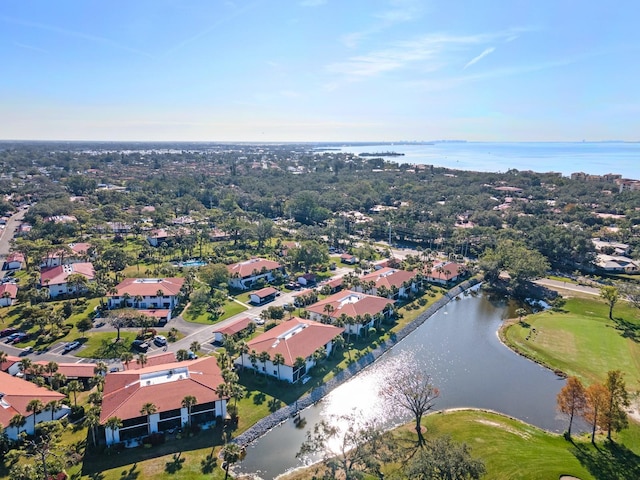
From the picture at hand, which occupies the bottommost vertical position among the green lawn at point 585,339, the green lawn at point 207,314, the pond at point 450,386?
the pond at point 450,386

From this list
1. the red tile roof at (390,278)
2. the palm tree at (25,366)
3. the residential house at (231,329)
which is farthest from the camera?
the red tile roof at (390,278)

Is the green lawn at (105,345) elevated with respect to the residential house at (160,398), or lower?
lower

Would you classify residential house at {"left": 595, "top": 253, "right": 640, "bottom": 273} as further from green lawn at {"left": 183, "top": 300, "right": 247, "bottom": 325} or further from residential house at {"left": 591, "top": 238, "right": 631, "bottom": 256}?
green lawn at {"left": 183, "top": 300, "right": 247, "bottom": 325}

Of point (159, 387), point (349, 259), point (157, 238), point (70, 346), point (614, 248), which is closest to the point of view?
point (159, 387)

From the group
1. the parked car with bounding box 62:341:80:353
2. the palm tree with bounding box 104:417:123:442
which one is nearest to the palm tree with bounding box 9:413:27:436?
the palm tree with bounding box 104:417:123:442

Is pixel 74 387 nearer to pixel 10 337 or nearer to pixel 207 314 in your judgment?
pixel 10 337

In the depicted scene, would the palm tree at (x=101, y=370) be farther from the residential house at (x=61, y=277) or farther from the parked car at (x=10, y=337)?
the residential house at (x=61, y=277)

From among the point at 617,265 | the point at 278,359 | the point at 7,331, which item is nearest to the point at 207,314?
the point at 278,359

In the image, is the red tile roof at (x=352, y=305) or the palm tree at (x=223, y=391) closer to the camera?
the palm tree at (x=223, y=391)

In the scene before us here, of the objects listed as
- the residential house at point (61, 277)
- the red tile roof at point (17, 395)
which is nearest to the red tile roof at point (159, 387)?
the red tile roof at point (17, 395)
